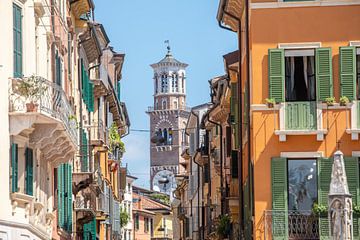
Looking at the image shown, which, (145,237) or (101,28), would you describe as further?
(145,237)

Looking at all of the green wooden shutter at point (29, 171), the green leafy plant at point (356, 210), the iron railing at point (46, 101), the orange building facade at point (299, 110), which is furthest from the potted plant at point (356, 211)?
the green wooden shutter at point (29, 171)

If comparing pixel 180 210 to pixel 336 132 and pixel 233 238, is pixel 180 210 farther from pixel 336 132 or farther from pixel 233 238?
pixel 336 132

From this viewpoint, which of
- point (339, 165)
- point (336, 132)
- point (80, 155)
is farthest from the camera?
point (80, 155)

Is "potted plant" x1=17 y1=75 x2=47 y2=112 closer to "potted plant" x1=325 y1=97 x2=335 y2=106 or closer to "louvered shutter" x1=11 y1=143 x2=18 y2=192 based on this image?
"louvered shutter" x1=11 y1=143 x2=18 y2=192

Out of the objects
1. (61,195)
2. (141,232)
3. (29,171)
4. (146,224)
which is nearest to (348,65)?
(61,195)

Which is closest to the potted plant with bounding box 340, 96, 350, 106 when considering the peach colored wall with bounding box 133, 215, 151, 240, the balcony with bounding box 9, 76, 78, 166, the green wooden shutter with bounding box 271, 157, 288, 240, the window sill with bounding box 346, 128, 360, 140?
the window sill with bounding box 346, 128, 360, 140

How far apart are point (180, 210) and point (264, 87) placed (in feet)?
231

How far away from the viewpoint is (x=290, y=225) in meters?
42.9

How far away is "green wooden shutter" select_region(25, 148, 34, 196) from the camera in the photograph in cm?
3647

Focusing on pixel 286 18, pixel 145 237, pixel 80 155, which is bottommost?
pixel 145 237

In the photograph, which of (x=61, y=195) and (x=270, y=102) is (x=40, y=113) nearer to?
(x=270, y=102)

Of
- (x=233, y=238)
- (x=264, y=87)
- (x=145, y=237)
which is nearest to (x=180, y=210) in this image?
(x=145, y=237)

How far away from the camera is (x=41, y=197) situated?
39594 millimetres

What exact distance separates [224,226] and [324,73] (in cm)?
1892
